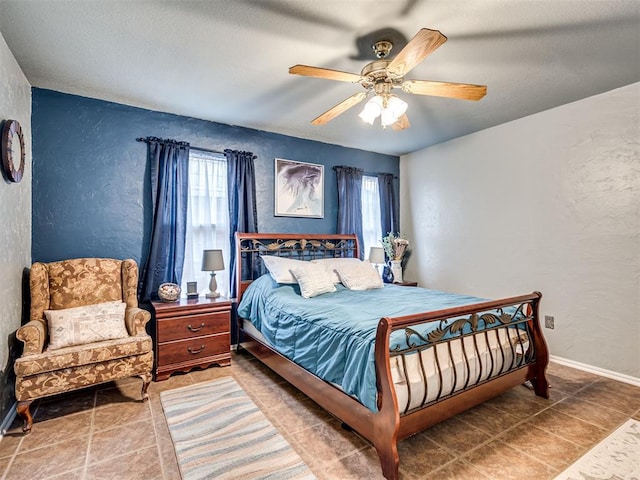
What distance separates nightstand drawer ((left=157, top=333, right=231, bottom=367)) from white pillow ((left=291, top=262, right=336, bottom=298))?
3.11 feet

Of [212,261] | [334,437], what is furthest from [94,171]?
[334,437]

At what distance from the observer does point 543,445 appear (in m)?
2.01

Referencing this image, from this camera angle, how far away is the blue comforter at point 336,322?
1.87 meters

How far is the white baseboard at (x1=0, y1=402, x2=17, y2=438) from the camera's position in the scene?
7.00 ft

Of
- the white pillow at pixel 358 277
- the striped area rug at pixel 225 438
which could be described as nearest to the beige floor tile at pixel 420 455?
the striped area rug at pixel 225 438

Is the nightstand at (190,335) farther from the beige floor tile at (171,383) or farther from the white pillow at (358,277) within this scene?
the white pillow at (358,277)

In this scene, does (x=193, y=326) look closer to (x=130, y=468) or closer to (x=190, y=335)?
(x=190, y=335)

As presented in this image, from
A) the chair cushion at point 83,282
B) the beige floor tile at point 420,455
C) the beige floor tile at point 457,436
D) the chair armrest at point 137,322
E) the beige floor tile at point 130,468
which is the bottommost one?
the beige floor tile at point 457,436

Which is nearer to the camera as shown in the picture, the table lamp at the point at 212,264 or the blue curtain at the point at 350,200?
the table lamp at the point at 212,264

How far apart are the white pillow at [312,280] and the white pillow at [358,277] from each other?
0.24 metres

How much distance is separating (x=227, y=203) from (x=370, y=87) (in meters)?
2.20

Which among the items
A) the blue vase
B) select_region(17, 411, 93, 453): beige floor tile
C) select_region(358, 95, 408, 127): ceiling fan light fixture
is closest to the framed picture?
the blue vase

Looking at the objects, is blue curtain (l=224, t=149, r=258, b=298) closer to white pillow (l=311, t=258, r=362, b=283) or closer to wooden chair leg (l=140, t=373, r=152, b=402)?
white pillow (l=311, t=258, r=362, b=283)

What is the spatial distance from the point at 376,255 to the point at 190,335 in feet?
8.58
